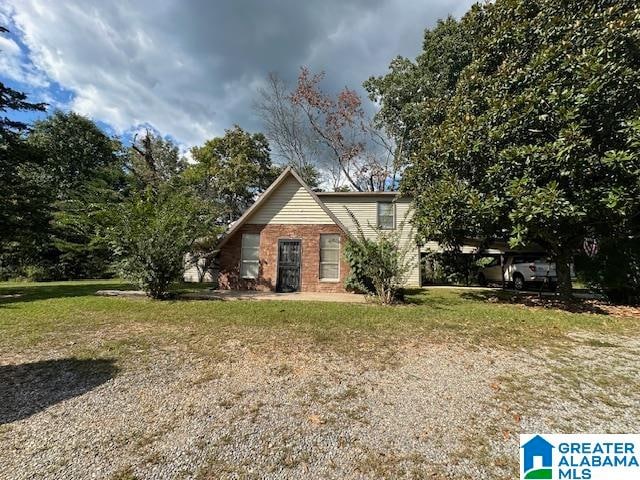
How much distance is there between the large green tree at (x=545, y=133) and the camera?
7.72 m

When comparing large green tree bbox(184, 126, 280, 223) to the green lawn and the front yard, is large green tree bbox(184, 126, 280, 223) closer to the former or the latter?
the green lawn

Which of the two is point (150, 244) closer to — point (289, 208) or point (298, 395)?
point (289, 208)

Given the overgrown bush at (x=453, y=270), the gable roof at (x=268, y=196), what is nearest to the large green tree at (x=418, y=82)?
the overgrown bush at (x=453, y=270)

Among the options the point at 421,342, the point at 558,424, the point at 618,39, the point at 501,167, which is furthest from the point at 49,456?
the point at 618,39

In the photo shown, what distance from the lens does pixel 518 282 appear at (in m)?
16.1

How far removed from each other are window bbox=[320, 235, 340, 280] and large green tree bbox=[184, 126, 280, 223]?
18.6 meters

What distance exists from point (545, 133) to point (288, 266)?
961cm

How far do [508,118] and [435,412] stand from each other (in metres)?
8.99

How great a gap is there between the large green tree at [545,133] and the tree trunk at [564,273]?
4 centimetres

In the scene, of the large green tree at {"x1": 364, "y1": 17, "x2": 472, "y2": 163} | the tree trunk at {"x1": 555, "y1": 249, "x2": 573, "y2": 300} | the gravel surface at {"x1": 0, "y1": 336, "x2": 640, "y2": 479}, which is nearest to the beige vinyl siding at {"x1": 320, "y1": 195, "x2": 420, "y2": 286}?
the large green tree at {"x1": 364, "y1": 17, "x2": 472, "y2": 163}

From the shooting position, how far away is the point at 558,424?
3057 mm

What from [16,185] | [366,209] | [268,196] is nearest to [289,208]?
[268,196]

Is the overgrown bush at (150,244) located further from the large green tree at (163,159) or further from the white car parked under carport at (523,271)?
the large green tree at (163,159)

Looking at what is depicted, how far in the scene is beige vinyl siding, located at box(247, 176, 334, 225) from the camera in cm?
1289
